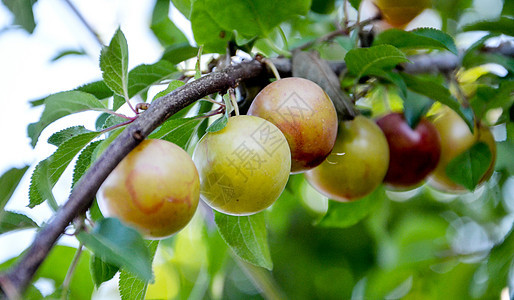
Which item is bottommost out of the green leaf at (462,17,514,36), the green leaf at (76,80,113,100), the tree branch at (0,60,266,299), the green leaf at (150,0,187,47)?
the green leaf at (462,17,514,36)

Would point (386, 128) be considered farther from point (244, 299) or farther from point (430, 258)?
point (244, 299)

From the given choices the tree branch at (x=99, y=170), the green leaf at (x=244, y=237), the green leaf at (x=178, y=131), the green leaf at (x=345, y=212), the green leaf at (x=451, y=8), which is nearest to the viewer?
the tree branch at (x=99, y=170)

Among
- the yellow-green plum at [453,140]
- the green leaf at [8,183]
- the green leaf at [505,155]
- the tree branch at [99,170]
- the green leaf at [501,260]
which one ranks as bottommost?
the green leaf at [501,260]

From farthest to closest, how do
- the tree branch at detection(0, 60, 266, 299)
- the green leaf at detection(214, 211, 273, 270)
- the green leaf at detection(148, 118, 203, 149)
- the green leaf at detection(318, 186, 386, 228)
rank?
the green leaf at detection(318, 186, 386, 228)
the green leaf at detection(214, 211, 273, 270)
the green leaf at detection(148, 118, 203, 149)
the tree branch at detection(0, 60, 266, 299)

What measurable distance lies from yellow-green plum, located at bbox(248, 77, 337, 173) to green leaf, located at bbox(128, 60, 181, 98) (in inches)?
10.0

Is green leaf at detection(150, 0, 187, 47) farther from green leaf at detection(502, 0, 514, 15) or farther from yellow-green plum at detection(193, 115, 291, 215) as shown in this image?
green leaf at detection(502, 0, 514, 15)

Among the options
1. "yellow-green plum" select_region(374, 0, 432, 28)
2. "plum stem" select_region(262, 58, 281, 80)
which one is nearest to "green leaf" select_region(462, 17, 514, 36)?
"yellow-green plum" select_region(374, 0, 432, 28)

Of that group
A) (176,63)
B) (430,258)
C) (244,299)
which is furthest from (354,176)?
(244,299)

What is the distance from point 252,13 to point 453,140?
19.3 inches

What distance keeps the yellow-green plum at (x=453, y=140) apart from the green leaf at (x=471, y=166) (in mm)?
20

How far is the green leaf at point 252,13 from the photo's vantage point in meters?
0.83

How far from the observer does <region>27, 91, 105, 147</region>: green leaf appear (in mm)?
659

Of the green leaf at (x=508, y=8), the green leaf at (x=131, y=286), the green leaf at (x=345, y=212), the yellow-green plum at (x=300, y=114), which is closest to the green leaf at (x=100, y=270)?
the green leaf at (x=131, y=286)

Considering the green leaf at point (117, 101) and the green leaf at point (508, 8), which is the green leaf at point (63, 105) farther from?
the green leaf at point (508, 8)
